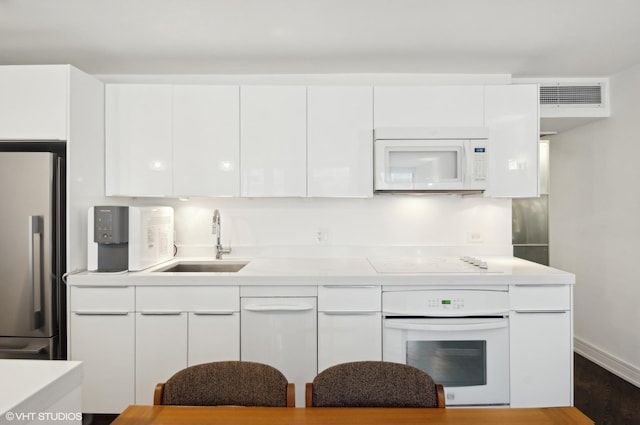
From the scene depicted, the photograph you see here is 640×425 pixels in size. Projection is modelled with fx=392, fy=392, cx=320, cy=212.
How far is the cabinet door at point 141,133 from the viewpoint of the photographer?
2693 millimetres

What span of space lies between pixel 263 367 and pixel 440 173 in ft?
6.05

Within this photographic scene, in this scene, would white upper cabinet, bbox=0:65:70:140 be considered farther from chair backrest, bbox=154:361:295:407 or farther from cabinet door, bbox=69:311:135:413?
chair backrest, bbox=154:361:295:407

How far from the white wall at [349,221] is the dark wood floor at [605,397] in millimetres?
1173

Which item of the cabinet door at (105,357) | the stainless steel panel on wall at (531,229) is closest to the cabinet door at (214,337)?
the cabinet door at (105,357)

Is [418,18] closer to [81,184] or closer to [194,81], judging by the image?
[194,81]

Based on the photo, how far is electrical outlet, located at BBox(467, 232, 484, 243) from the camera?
3066 mm

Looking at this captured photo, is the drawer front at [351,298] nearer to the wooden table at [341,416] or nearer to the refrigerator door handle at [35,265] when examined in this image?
the wooden table at [341,416]

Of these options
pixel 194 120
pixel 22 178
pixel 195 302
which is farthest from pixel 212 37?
pixel 195 302

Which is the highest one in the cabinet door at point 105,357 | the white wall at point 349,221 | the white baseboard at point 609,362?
the white wall at point 349,221

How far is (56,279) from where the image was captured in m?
2.34

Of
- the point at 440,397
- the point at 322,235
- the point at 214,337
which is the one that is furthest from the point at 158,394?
the point at 322,235

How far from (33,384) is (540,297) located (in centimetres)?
243

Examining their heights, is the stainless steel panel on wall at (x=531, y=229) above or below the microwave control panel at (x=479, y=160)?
below

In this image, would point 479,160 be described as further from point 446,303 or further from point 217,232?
point 217,232
